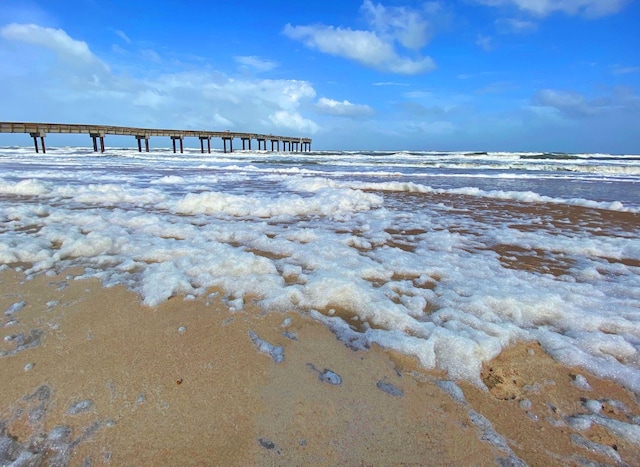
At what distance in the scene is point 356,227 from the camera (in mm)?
5105

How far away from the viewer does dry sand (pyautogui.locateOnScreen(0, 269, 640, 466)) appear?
1389mm

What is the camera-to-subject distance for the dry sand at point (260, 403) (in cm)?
139

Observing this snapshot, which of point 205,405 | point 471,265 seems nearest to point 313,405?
point 205,405

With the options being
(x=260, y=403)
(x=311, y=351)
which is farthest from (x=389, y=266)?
(x=260, y=403)

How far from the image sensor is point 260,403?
1616 millimetres

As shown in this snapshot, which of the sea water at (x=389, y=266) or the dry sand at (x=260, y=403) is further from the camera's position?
the sea water at (x=389, y=266)

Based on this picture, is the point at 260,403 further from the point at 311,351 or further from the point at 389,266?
the point at 389,266

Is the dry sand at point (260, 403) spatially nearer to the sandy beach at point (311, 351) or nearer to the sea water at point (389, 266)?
A: the sandy beach at point (311, 351)

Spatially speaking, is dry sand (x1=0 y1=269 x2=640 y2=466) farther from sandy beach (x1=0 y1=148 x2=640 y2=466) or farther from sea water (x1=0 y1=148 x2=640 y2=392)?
sea water (x1=0 y1=148 x2=640 y2=392)

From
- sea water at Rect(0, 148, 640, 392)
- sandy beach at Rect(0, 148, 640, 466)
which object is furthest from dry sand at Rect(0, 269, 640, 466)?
sea water at Rect(0, 148, 640, 392)

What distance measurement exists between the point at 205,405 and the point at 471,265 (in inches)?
114

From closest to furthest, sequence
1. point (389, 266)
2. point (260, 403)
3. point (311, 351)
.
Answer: point (260, 403)
point (311, 351)
point (389, 266)

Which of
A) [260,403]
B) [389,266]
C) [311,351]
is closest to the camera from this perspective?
[260,403]

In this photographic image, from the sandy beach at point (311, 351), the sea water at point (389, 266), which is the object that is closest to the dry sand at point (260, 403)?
the sandy beach at point (311, 351)
